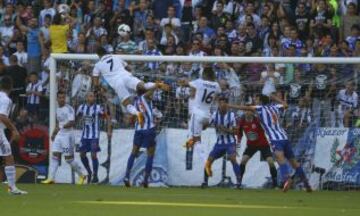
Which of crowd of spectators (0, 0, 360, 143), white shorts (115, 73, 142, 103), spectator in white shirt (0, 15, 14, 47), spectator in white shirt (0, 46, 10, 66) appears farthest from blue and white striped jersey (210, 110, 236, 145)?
spectator in white shirt (0, 15, 14, 47)

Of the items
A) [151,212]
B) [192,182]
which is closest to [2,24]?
[192,182]

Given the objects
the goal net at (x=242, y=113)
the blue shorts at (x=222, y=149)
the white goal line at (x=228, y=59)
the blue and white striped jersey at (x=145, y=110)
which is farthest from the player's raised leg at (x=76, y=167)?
the blue shorts at (x=222, y=149)

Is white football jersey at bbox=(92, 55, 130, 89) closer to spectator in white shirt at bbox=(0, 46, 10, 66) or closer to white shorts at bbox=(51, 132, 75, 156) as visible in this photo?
white shorts at bbox=(51, 132, 75, 156)

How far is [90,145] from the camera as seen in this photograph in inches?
864

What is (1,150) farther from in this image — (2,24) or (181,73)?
(2,24)

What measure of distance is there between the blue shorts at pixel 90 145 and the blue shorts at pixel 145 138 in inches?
91.0

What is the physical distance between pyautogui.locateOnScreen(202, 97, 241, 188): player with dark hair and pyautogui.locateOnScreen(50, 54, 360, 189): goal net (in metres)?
0.36

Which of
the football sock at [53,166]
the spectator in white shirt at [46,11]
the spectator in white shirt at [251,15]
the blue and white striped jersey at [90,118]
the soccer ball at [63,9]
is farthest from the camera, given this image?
the spectator in white shirt at [46,11]

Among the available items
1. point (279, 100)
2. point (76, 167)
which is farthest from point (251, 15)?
point (76, 167)

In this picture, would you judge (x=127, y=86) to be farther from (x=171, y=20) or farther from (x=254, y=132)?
(x=171, y=20)

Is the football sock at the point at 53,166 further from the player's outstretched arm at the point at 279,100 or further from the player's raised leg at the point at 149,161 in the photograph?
the player's outstretched arm at the point at 279,100

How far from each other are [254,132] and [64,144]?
441 cm

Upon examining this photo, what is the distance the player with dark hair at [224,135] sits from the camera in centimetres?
2077

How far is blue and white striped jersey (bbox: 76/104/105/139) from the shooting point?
22.1 metres
